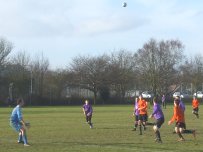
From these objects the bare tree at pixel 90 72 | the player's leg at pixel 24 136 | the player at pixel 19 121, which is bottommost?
the player's leg at pixel 24 136

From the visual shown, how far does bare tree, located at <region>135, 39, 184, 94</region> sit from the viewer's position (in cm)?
9125

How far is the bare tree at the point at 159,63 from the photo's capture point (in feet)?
299

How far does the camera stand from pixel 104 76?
93188mm

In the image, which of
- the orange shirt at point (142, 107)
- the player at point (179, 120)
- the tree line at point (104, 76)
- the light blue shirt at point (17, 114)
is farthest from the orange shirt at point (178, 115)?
the tree line at point (104, 76)

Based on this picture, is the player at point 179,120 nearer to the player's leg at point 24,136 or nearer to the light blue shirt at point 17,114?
the player's leg at point 24,136

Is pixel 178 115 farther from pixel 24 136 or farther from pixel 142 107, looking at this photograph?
pixel 24 136

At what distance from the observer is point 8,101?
256 ft

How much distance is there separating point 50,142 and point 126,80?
76.1 meters

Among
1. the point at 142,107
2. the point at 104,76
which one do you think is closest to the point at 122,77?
the point at 104,76

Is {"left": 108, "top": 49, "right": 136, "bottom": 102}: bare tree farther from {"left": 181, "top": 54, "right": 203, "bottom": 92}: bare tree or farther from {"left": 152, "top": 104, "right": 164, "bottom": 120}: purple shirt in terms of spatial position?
{"left": 152, "top": 104, "right": 164, "bottom": 120}: purple shirt

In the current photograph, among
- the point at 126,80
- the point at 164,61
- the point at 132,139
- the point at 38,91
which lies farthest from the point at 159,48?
the point at 132,139

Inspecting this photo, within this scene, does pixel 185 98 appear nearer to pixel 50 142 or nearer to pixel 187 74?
pixel 187 74

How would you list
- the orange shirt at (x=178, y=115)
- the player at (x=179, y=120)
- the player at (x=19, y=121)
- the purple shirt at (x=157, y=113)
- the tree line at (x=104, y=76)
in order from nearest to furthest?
1. the player at (x=19, y=121)
2. the purple shirt at (x=157, y=113)
3. the player at (x=179, y=120)
4. the orange shirt at (x=178, y=115)
5. the tree line at (x=104, y=76)

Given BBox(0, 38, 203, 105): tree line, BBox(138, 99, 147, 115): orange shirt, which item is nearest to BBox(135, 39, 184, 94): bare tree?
BBox(0, 38, 203, 105): tree line
